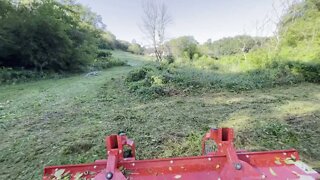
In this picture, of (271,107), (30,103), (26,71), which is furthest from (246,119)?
(26,71)

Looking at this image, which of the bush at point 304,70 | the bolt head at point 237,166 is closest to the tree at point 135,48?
the bush at point 304,70

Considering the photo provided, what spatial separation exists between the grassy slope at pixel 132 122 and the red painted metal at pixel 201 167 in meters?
1.31

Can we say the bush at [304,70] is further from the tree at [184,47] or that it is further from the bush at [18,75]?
the tree at [184,47]

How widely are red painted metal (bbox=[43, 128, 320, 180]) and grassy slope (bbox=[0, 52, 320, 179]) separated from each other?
131 cm

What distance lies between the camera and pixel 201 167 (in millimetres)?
1565

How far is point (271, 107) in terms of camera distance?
5000 millimetres

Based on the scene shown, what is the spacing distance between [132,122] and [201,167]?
2.69m

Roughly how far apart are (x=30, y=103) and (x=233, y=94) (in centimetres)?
469

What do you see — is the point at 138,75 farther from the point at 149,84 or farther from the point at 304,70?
the point at 304,70

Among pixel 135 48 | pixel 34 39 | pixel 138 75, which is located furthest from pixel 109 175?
pixel 135 48

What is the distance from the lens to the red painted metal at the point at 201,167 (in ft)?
4.88

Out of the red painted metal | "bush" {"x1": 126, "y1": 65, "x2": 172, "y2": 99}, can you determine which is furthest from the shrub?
the red painted metal

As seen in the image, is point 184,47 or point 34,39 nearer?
point 34,39

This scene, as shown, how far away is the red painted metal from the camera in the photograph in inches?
58.5
